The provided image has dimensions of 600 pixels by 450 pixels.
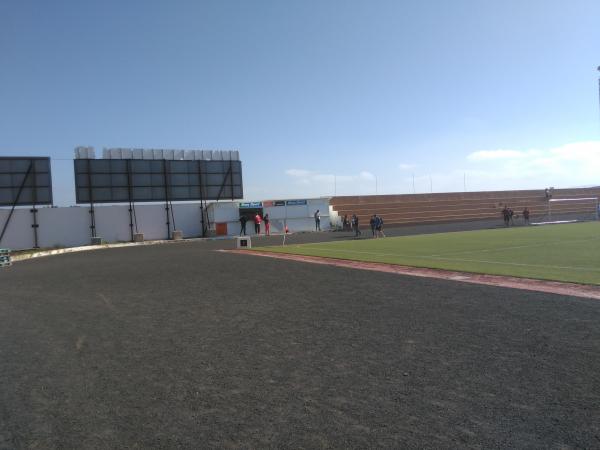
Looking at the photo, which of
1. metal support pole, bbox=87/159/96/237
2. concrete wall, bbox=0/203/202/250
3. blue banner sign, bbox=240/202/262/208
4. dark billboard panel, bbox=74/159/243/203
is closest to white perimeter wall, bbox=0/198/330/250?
concrete wall, bbox=0/203/202/250

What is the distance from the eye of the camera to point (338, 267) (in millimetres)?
15672

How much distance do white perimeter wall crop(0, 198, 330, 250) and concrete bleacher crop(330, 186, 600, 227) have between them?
25.0 feet

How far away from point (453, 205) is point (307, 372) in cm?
6032

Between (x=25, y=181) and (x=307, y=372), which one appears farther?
(x=25, y=181)

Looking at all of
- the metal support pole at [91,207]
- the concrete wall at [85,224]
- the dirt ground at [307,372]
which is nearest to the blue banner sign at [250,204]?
the concrete wall at [85,224]

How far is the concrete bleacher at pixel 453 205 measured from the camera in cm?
5466

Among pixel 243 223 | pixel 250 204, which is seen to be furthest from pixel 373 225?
pixel 250 204

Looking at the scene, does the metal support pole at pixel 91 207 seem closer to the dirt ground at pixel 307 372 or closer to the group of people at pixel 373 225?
the group of people at pixel 373 225

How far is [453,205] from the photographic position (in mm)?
61719

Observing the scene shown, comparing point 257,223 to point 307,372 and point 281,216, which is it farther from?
point 307,372

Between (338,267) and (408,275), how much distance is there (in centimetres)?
330

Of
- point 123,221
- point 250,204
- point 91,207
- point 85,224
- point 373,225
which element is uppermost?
point 91,207

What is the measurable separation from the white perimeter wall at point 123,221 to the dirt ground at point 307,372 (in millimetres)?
29993

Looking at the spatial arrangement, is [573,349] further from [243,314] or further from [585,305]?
[243,314]
